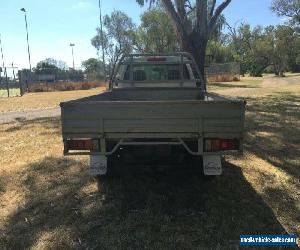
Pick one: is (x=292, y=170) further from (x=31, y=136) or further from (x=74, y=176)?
(x=31, y=136)

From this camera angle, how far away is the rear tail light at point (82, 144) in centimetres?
569

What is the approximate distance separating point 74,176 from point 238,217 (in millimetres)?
2928

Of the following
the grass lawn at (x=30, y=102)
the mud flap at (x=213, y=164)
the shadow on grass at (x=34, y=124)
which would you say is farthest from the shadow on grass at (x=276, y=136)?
the grass lawn at (x=30, y=102)

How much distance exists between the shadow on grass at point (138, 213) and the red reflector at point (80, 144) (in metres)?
0.82

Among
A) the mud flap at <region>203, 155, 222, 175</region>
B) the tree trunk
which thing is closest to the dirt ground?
the mud flap at <region>203, 155, 222, 175</region>

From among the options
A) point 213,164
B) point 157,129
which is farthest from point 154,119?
point 213,164

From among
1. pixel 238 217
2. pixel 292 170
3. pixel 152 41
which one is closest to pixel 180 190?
pixel 238 217

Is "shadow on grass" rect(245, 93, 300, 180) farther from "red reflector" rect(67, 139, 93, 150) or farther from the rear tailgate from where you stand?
"red reflector" rect(67, 139, 93, 150)

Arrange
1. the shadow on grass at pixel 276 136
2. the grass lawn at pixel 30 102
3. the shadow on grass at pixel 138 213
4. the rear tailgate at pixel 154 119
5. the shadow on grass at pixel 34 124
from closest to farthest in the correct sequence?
1. the shadow on grass at pixel 138 213
2. the rear tailgate at pixel 154 119
3. the shadow on grass at pixel 276 136
4. the shadow on grass at pixel 34 124
5. the grass lawn at pixel 30 102

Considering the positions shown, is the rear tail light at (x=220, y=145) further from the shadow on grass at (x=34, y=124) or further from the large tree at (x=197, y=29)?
the large tree at (x=197, y=29)

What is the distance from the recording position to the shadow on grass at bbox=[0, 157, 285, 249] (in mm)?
5004

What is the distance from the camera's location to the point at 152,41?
184ft

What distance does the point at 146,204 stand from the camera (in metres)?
5.94

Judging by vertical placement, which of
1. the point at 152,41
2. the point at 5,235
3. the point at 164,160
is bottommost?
the point at 5,235
